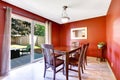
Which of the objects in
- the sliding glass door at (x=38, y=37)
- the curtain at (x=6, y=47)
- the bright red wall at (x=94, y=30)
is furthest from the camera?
the bright red wall at (x=94, y=30)

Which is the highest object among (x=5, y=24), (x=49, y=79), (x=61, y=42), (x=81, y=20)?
(x=81, y=20)

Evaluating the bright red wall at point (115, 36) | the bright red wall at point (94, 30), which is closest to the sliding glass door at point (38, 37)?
the bright red wall at point (94, 30)

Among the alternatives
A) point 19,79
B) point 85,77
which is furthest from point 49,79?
point 85,77

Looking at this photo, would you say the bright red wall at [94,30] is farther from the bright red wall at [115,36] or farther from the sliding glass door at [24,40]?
the sliding glass door at [24,40]

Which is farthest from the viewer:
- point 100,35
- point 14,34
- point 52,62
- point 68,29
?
point 68,29

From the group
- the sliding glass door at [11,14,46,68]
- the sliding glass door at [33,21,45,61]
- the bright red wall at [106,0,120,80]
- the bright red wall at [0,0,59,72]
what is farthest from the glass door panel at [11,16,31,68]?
the bright red wall at [106,0,120,80]

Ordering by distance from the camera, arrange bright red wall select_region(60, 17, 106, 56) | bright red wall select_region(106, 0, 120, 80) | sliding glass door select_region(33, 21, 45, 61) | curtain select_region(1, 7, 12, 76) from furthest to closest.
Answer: bright red wall select_region(60, 17, 106, 56)
sliding glass door select_region(33, 21, 45, 61)
curtain select_region(1, 7, 12, 76)
bright red wall select_region(106, 0, 120, 80)

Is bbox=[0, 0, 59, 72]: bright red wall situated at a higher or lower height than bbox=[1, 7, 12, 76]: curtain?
higher

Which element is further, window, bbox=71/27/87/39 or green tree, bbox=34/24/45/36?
window, bbox=71/27/87/39

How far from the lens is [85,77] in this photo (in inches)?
99.1

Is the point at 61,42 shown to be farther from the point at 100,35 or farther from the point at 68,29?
the point at 100,35

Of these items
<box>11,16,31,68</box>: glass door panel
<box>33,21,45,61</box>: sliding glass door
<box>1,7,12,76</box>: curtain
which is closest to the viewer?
<box>1,7,12,76</box>: curtain

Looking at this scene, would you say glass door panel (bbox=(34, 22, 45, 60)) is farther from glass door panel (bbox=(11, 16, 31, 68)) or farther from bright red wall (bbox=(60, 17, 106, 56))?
bright red wall (bbox=(60, 17, 106, 56))

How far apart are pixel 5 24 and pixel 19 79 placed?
5.53 feet
